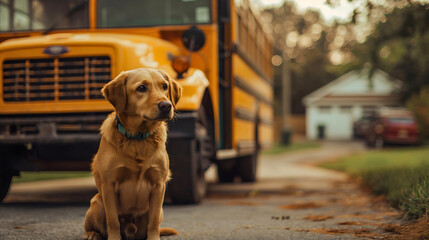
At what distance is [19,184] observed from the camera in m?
10.0

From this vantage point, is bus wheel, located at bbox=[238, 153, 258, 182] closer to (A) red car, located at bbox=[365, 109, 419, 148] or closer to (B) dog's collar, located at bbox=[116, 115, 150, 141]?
(B) dog's collar, located at bbox=[116, 115, 150, 141]

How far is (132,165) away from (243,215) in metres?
1.99

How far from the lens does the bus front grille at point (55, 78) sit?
19.2ft

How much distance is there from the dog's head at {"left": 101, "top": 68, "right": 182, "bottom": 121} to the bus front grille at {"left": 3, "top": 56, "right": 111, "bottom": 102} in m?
2.05

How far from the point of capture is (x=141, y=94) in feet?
12.4

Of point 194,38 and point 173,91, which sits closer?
point 173,91

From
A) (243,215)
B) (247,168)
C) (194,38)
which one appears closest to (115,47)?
(194,38)

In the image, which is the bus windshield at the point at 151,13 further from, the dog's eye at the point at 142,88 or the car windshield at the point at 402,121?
the car windshield at the point at 402,121

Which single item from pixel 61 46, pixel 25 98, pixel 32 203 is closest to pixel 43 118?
pixel 25 98

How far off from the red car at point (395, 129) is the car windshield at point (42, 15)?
68.7ft

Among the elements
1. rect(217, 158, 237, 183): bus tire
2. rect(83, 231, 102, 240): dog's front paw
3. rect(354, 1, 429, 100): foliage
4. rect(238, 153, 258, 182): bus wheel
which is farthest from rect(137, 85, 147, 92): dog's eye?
rect(238, 153, 258, 182): bus wheel

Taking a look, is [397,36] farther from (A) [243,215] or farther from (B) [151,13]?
(A) [243,215]

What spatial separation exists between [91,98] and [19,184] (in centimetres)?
480

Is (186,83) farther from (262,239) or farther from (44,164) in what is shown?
(262,239)
